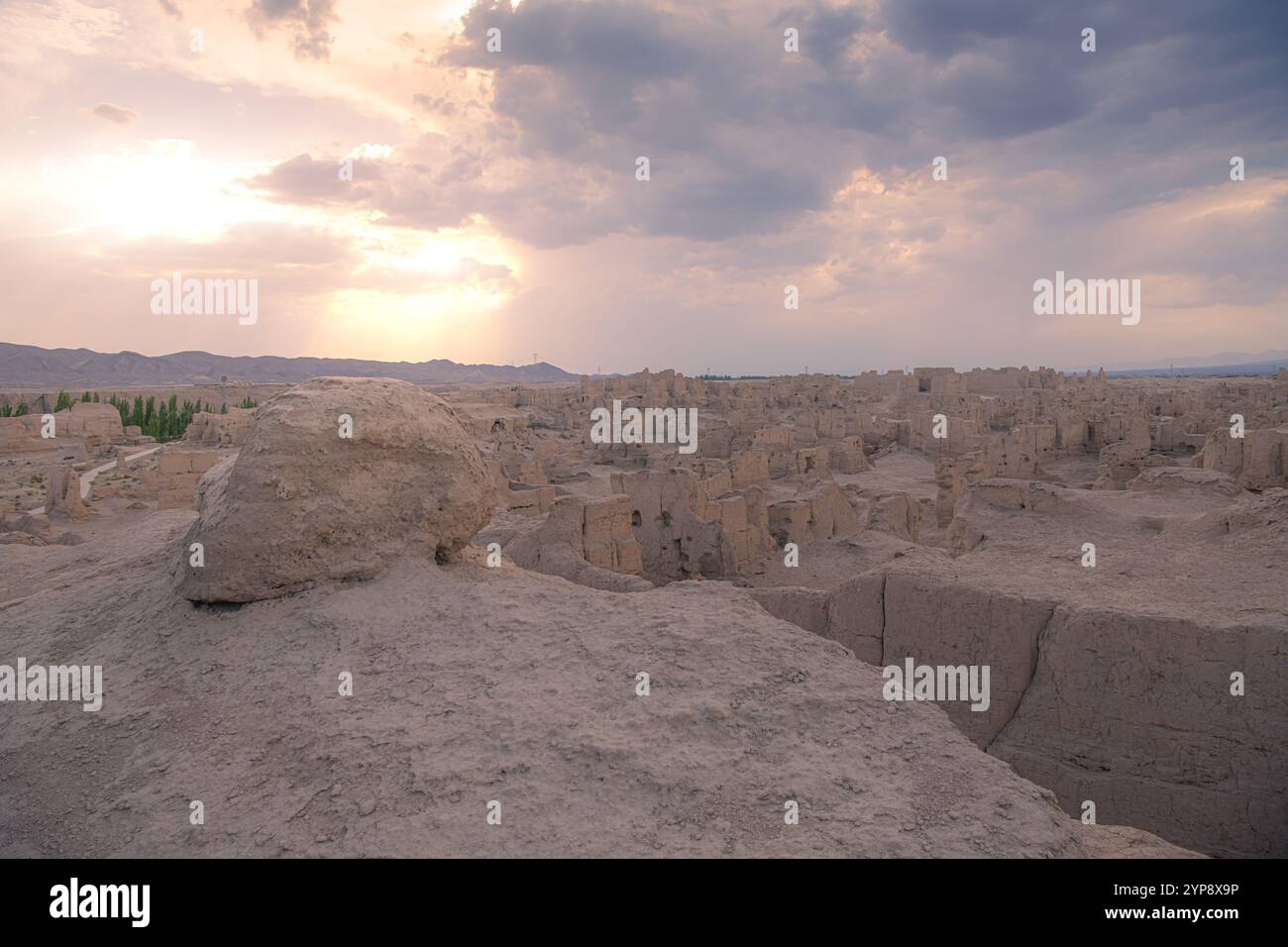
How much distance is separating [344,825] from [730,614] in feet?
7.58

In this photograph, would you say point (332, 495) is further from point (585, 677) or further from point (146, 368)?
point (146, 368)

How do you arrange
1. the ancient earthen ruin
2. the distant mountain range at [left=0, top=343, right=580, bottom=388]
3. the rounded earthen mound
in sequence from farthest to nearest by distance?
1. the distant mountain range at [left=0, top=343, right=580, bottom=388]
2. the rounded earthen mound
3. the ancient earthen ruin

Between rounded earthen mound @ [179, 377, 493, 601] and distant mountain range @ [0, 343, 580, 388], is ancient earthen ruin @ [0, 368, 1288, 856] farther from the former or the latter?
distant mountain range @ [0, 343, 580, 388]

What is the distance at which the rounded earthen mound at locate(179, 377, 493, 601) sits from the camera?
4.73 metres

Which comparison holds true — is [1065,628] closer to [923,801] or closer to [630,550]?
[923,801]

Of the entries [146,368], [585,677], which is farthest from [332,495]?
[146,368]

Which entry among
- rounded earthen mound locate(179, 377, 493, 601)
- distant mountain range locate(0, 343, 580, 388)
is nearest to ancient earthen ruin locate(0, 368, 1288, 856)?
rounded earthen mound locate(179, 377, 493, 601)

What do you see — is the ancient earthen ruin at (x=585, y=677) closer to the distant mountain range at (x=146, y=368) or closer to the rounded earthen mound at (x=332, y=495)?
the rounded earthen mound at (x=332, y=495)

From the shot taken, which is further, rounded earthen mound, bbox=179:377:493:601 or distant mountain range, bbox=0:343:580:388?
distant mountain range, bbox=0:343:580:388

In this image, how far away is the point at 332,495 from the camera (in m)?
4.95

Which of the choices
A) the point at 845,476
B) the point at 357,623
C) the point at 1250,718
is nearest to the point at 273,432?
the point at 357,623

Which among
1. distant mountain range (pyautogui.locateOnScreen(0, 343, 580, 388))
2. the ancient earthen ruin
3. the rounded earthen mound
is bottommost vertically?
the ancient earthen ruin

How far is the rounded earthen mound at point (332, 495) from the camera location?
186 inches

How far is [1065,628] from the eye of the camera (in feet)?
23.5
